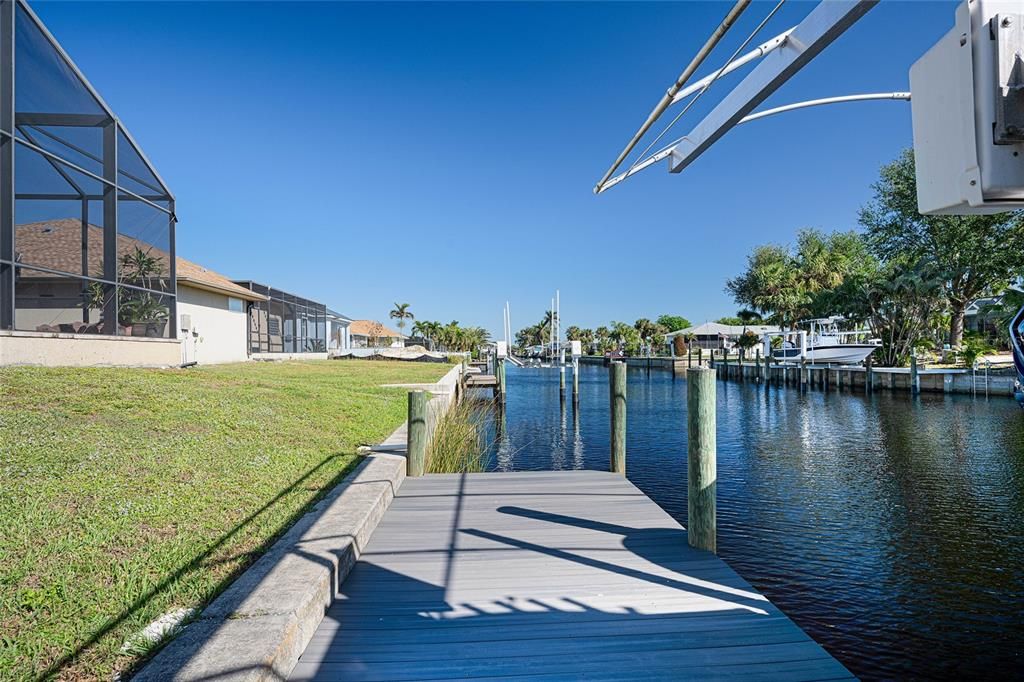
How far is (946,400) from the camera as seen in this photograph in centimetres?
2283

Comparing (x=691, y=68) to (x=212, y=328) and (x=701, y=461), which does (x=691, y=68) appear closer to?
(x=701, y=461)

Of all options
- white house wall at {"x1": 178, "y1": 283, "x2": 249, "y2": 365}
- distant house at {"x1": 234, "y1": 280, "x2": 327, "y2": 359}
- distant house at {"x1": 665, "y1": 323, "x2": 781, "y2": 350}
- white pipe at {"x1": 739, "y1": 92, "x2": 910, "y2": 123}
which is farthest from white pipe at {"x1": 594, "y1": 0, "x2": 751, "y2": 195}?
distant house at {"x1": 665, "y1": 323, "x2": 781, "y2": 350}

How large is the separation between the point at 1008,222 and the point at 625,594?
28778 millimetres

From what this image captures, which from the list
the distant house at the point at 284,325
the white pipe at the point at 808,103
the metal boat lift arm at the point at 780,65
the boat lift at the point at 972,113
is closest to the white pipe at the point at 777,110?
the white pipe at the point at 808,103

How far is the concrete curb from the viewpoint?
8.07ft

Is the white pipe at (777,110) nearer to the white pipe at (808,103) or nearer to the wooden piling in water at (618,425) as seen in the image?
the white pipe at (808,103)

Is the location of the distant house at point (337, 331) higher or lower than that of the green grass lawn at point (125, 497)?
higher

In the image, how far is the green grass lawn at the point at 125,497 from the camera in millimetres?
2982

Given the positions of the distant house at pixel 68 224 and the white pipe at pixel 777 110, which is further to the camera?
the distant house at pixel 68 224

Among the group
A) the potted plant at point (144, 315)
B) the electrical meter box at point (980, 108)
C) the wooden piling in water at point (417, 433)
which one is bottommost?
the wooden piling in water at point (417, 433)

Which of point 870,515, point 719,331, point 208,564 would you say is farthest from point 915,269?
point 719,331

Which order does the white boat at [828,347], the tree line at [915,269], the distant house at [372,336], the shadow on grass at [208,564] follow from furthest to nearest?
the distant house at [372,336] → the white boat at [828,347] → the tree line at [915,269] → the shadow on grass at [208,564]

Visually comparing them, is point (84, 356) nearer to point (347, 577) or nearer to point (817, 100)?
point (347, 577)

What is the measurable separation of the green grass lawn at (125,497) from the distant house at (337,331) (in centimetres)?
3207
